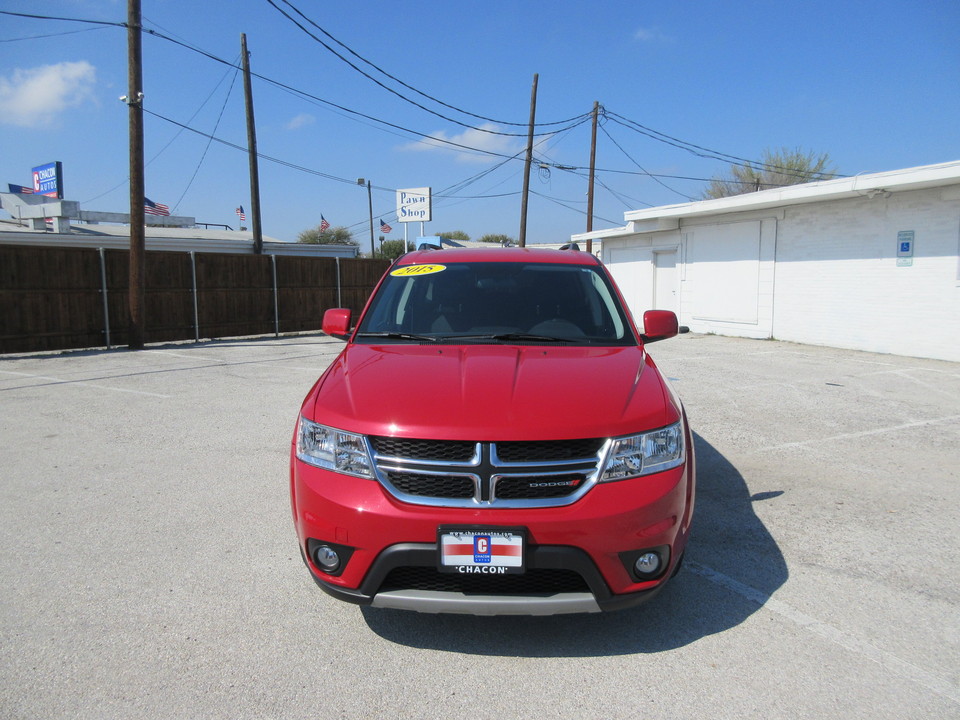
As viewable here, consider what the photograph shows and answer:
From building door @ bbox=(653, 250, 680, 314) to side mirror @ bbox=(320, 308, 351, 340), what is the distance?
56.2 ft

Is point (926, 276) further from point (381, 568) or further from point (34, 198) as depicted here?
point (34, 198)

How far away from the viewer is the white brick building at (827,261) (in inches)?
495

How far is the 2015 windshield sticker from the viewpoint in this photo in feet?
13.8

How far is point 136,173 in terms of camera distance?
45.5 feet

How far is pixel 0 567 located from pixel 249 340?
14.3m

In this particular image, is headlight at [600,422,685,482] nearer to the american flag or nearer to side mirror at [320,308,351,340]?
side mirror at [320,308,351,340]

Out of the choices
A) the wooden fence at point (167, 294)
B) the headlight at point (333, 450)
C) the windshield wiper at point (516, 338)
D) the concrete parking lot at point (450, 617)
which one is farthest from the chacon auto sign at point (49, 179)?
the headlight at point (333, 450)

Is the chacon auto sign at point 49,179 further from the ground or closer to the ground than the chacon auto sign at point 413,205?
further from the ground

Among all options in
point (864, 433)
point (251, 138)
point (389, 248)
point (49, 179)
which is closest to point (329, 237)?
point (389, 248)

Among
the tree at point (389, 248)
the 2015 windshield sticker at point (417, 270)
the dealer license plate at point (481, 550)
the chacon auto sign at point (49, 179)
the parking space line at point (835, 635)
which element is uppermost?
the chacon auto sign at point (49, 179)

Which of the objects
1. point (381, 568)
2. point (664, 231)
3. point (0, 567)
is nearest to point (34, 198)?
point (664, 231)

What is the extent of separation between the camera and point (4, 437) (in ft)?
20.4

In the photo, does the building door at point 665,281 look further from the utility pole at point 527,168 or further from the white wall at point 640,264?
the utility pole at point 527,168

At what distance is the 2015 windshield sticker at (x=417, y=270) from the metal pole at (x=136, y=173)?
1172cm
